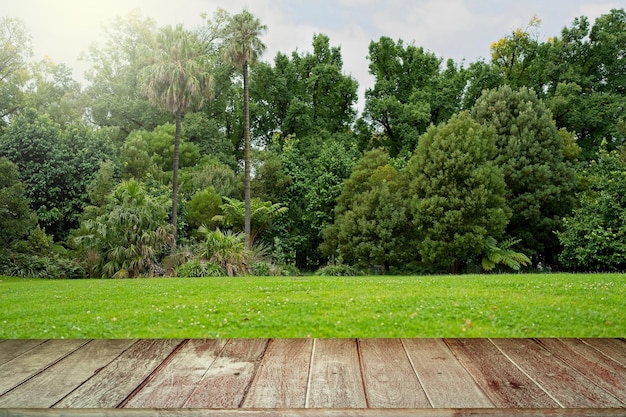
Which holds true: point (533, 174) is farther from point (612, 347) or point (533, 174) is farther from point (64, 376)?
point (64, 376)

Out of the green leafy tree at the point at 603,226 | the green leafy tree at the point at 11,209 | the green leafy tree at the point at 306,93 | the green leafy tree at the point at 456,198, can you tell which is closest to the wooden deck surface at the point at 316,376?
the green leafy tree at the point at 603,226

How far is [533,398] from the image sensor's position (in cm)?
247

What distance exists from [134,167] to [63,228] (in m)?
4.01

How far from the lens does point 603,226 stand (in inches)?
631

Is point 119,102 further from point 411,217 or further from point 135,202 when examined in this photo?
point 411,217

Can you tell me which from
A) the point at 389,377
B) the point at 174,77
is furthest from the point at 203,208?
the point at 389,377

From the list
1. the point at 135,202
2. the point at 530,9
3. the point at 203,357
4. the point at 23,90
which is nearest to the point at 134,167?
the point at 135,202

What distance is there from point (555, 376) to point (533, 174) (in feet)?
57.2

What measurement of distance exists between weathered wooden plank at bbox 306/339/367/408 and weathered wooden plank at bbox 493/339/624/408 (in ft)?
3.06

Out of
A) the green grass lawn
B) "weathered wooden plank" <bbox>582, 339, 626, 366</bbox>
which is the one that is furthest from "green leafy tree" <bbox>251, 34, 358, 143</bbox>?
"weathered wooden plank" <bbox>582, 339, 626, 366</bbox>

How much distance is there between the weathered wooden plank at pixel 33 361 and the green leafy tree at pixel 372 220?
605 inches

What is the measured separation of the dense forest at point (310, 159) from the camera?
1672 cm

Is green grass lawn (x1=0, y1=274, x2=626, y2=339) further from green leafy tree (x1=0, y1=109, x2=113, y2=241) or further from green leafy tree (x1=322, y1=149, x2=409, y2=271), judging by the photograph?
green leafy tree (x1=0, y1=109, x2=113, y2=241)

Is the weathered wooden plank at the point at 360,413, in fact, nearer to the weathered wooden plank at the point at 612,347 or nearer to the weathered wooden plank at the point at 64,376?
the weathered wooden plank at the point at 64,376
